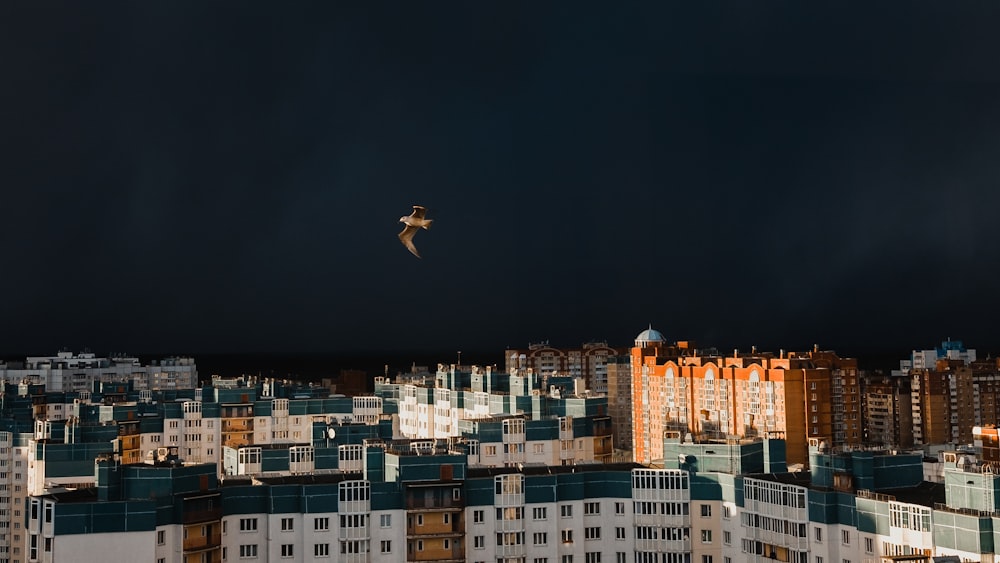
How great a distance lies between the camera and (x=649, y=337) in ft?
110

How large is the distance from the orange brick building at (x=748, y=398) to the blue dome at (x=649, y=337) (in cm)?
178

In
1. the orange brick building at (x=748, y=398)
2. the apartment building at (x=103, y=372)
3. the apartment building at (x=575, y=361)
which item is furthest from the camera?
the apartment building at (x=103, y=372)

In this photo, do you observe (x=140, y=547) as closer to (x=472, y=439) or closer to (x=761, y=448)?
(x=761, y=448)

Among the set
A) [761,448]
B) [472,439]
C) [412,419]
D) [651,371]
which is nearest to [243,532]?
[761,448]

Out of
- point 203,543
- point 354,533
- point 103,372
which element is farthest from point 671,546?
point 103,372

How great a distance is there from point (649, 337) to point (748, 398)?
267 inches

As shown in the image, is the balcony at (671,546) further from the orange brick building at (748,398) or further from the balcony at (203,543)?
the orange brick building at (748,398)

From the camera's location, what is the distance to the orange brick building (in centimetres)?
2627

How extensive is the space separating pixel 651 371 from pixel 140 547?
20.7 metres

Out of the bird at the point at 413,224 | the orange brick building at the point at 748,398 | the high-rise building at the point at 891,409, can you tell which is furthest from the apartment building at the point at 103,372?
the bird at the point at 413,224

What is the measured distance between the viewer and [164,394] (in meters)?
26.4

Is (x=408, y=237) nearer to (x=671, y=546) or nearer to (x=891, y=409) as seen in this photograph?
(x=671, y=546)

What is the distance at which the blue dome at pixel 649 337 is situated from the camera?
33.3m

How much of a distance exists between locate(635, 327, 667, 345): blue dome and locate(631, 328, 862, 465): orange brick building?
178 centimetres
